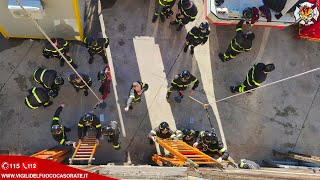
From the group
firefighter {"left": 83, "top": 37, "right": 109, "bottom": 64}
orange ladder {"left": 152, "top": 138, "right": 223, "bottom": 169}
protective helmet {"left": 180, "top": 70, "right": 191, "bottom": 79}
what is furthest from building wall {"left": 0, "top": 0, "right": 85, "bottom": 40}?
orange ladder {"left": 152, "top": 138, "right": 223, "bottom": 169}

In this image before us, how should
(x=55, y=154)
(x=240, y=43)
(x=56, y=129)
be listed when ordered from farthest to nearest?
(x=240, y=43) → (x=56, y=129) → (x=55, y=154)

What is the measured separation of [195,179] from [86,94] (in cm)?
405

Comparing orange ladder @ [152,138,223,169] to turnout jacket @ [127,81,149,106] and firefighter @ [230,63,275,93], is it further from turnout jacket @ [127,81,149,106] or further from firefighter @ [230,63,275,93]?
firefighter @ [230,63,275,93]

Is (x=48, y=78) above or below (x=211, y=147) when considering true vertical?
above

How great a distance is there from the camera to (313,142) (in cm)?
920

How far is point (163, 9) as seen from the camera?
9.27 meters

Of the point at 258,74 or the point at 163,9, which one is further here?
the point at 163,9

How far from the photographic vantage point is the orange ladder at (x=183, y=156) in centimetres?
651

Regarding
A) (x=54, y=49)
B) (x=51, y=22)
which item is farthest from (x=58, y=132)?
(x=51, y=22)

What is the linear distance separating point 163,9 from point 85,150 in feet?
13.3

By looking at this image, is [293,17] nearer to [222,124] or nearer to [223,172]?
[222,124]

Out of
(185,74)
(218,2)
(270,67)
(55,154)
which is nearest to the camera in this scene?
(55,154)

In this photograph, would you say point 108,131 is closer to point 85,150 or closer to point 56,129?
point 85,150

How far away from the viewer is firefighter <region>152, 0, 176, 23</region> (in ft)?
28.7
